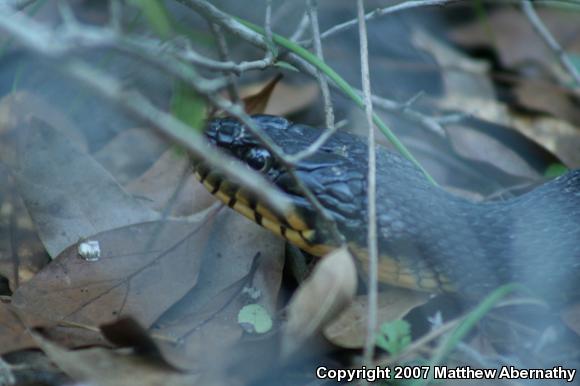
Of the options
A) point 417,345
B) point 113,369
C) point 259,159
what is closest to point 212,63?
point 259,159

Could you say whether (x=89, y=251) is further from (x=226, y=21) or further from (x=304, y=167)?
(x=226, y=21)

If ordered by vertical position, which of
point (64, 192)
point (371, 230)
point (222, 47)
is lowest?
point (371, 230)

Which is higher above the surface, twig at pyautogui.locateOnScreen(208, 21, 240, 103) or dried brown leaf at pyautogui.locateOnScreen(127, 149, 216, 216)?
twig at pyautogui.locateOnScreen(208, 21, 240, 103)

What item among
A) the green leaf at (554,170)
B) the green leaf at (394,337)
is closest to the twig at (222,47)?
the green leaf at (394,337)

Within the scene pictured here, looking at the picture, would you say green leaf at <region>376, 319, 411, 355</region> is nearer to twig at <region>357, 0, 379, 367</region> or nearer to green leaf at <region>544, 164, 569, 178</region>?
twig at <region>357, 0, 379, 367</region>

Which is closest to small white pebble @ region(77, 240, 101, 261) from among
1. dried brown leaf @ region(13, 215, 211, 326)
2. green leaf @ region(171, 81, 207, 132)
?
dried brown leaf @ region(13, 215, 211, 326)

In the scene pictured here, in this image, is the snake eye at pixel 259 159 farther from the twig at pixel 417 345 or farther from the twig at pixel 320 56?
the twig at pixel 417 345
